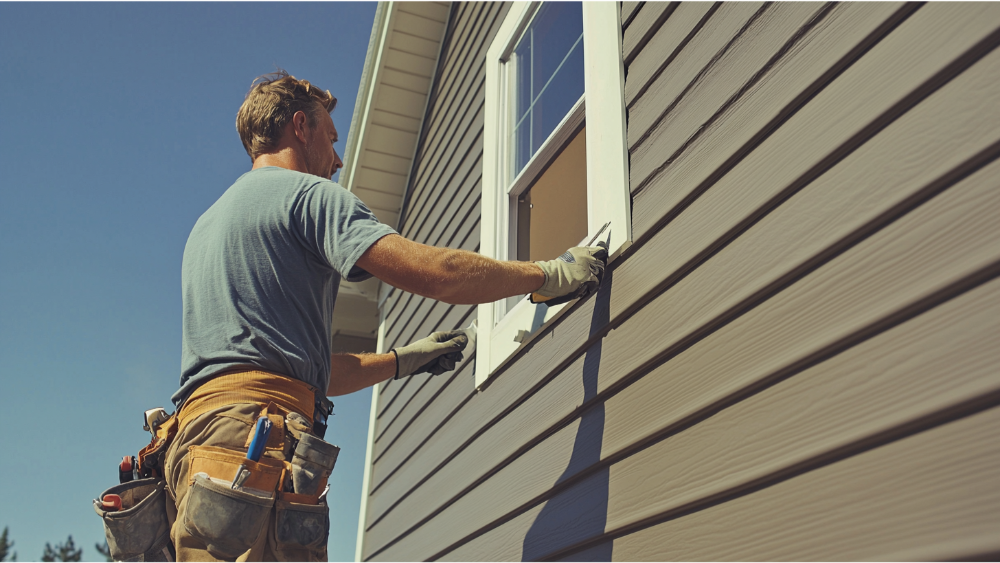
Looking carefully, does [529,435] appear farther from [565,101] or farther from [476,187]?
[476,187]

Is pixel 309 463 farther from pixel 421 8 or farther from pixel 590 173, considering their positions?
pixel 421 8

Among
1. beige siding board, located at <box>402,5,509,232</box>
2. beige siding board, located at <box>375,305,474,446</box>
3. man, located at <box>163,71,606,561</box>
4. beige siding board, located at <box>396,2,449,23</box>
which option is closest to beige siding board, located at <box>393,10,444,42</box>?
beige siding board, located at <box>396,2,449,23</box>

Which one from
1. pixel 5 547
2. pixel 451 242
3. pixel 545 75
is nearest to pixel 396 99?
pixel 451 242

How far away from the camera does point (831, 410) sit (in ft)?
4.74

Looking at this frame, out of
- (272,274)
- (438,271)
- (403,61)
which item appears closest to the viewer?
(438,271)

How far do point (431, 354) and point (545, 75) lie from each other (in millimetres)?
1566

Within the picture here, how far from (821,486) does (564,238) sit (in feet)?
6.54

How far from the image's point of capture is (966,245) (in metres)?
1.26

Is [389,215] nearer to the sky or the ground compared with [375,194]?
nearer to the ground

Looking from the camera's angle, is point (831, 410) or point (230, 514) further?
point (230, 514)

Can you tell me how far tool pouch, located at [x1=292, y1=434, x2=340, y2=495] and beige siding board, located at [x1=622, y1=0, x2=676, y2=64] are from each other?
64.9 inches

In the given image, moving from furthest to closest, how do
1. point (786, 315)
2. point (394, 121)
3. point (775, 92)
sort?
point (394, 121), point (775, 92), point (786, 315)

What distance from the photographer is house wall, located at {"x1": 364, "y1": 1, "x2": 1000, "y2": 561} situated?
125 centimetres

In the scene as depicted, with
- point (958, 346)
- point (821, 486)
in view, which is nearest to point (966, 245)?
point (958, 346)
